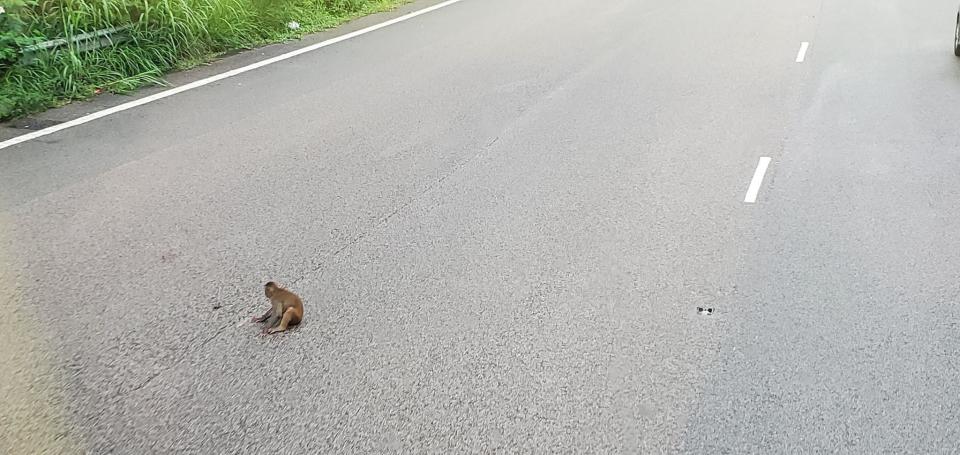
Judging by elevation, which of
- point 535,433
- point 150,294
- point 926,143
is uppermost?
point 150,294

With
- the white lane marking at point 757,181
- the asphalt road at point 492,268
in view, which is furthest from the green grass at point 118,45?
the white lane marking at point 757,181

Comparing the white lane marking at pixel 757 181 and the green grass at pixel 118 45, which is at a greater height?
the green grass at pixel 118 45

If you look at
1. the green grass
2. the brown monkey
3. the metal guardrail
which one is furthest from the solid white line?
the brown monkey

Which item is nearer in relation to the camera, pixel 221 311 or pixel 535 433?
pixel 535 433

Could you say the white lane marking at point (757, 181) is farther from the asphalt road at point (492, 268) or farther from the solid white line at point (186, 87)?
the solid white line at point (186, 87)

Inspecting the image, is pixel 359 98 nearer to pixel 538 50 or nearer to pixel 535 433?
pixel 538 50

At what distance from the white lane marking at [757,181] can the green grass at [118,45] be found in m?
6.66

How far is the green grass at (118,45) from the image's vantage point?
895 centimetres

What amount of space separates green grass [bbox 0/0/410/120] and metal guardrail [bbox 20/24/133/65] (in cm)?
6

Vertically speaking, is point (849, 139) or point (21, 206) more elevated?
point (21, 206)

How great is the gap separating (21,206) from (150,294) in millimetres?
2020

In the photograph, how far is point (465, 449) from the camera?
3.84 m

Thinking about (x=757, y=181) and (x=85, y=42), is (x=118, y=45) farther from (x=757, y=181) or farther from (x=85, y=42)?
(x=757, y=181)

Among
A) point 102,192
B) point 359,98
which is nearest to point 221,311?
point 102,192
